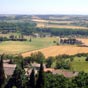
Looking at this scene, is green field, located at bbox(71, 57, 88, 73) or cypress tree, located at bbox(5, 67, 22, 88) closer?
cypress tree, located at bbox(5, 67, 22, 88)

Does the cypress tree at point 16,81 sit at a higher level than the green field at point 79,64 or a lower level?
higher

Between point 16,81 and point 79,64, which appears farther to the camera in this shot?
point 79,64

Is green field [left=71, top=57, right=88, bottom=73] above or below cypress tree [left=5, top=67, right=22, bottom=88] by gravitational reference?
below

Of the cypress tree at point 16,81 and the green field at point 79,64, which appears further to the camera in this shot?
the green field at point 79,64

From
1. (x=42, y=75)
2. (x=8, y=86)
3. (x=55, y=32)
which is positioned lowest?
(x=55, y=32)

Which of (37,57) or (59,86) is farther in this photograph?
(37,57)

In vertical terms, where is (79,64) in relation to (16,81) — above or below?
below

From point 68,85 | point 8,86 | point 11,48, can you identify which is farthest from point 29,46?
point 68,85

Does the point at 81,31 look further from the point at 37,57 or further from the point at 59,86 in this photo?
the point at 59,86
